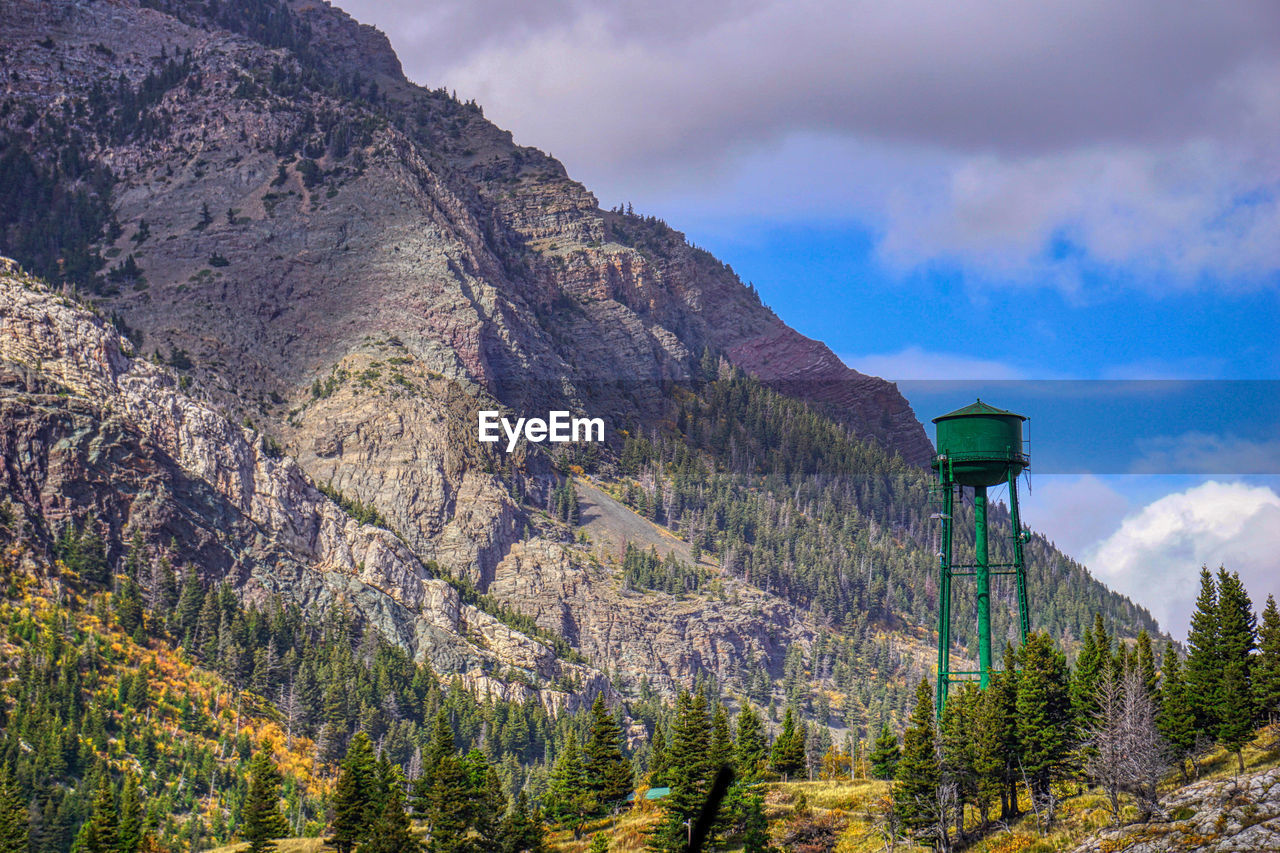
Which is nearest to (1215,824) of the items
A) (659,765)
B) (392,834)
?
(392,834)

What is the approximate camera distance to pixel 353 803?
313ft

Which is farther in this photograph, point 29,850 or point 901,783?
point 29,850

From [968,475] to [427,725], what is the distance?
314 feet

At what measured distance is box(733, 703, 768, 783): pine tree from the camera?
96812 millimetres

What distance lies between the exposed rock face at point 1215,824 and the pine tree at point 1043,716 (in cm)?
1086

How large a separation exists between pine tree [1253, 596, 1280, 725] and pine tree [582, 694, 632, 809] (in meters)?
39.1

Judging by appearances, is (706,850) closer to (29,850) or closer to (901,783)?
(901,783)

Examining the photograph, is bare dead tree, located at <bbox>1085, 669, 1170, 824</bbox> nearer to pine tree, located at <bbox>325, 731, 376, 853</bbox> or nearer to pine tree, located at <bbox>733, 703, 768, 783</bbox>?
pine tree, located at <bbox>733, 703, 768, 783</bbox>

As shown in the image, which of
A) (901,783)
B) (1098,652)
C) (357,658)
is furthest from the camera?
(357,658)

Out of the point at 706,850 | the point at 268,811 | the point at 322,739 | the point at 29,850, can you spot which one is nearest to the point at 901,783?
the point at 706,850

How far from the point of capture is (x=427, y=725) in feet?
563

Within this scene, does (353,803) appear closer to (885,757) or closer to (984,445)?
(885,757)

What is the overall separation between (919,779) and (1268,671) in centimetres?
2059

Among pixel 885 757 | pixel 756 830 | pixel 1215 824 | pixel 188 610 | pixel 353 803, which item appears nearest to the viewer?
pixel 1215 824
